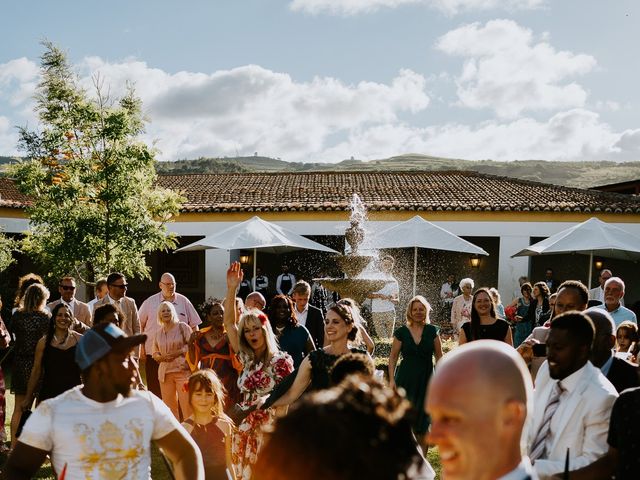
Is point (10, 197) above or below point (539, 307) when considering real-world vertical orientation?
above

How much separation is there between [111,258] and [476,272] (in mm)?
13379

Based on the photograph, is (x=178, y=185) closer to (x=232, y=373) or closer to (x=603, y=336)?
(x=232, y=373)

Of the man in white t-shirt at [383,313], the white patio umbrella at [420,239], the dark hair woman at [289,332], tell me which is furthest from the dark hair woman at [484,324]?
the man in white t-shirt at [383,313]

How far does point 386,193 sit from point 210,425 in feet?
63.3

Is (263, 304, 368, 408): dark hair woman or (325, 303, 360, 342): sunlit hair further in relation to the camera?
(325, 303, 360, 342): sunlit hair

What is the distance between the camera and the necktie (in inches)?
118

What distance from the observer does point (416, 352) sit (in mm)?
6539

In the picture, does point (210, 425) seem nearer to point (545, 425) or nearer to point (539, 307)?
point (545, 425)

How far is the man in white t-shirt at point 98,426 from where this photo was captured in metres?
2.65

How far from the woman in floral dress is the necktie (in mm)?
2362

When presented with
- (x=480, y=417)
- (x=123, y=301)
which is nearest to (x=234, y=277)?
(x=123, y=301)

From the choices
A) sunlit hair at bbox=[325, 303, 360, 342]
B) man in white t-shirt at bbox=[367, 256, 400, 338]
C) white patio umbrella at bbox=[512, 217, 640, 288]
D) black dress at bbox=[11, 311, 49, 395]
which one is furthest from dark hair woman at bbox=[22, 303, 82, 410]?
white patio umbrella at bbox=[512, 217, 640, 288]

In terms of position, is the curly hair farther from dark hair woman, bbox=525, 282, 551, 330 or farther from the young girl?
dark hair woman, bbox=525, 282, 551, 330

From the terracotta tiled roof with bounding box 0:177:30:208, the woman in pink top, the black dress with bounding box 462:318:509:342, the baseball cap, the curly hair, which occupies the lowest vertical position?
the woman in pink top
